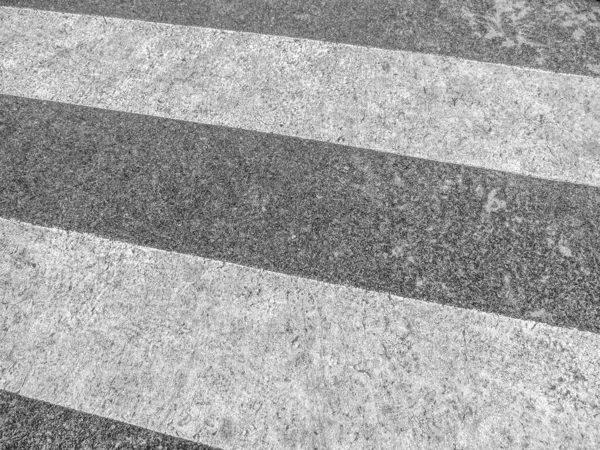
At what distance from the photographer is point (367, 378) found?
8.07ft

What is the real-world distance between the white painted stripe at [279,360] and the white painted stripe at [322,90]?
0.90 m

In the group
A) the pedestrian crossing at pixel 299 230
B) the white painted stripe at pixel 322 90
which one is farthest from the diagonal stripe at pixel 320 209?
the white painted stripe at pixel 322 90

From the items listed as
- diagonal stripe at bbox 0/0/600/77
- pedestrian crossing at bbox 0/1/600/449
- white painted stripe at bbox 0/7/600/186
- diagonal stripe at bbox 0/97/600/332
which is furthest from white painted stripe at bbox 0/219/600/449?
diagonal stripe at bbox 0/0/600/77

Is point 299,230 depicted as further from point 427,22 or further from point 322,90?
point 427,22

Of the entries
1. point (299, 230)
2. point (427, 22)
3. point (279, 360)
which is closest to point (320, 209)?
point (299, 230)

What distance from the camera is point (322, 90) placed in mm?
3492

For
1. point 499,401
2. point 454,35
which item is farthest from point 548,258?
point 454,35

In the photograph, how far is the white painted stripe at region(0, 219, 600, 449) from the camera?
2348 mm

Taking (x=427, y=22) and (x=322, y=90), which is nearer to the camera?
(x=322, y=90)

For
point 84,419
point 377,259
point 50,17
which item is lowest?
point 84,419

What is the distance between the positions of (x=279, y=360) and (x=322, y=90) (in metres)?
1.56

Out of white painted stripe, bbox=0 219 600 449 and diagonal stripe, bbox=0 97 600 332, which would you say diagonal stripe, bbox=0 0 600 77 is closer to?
diagonal stripe, bbox=0 97 600 332

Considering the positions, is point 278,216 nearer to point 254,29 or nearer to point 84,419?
point 84,419

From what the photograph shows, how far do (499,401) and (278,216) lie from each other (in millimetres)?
1205
